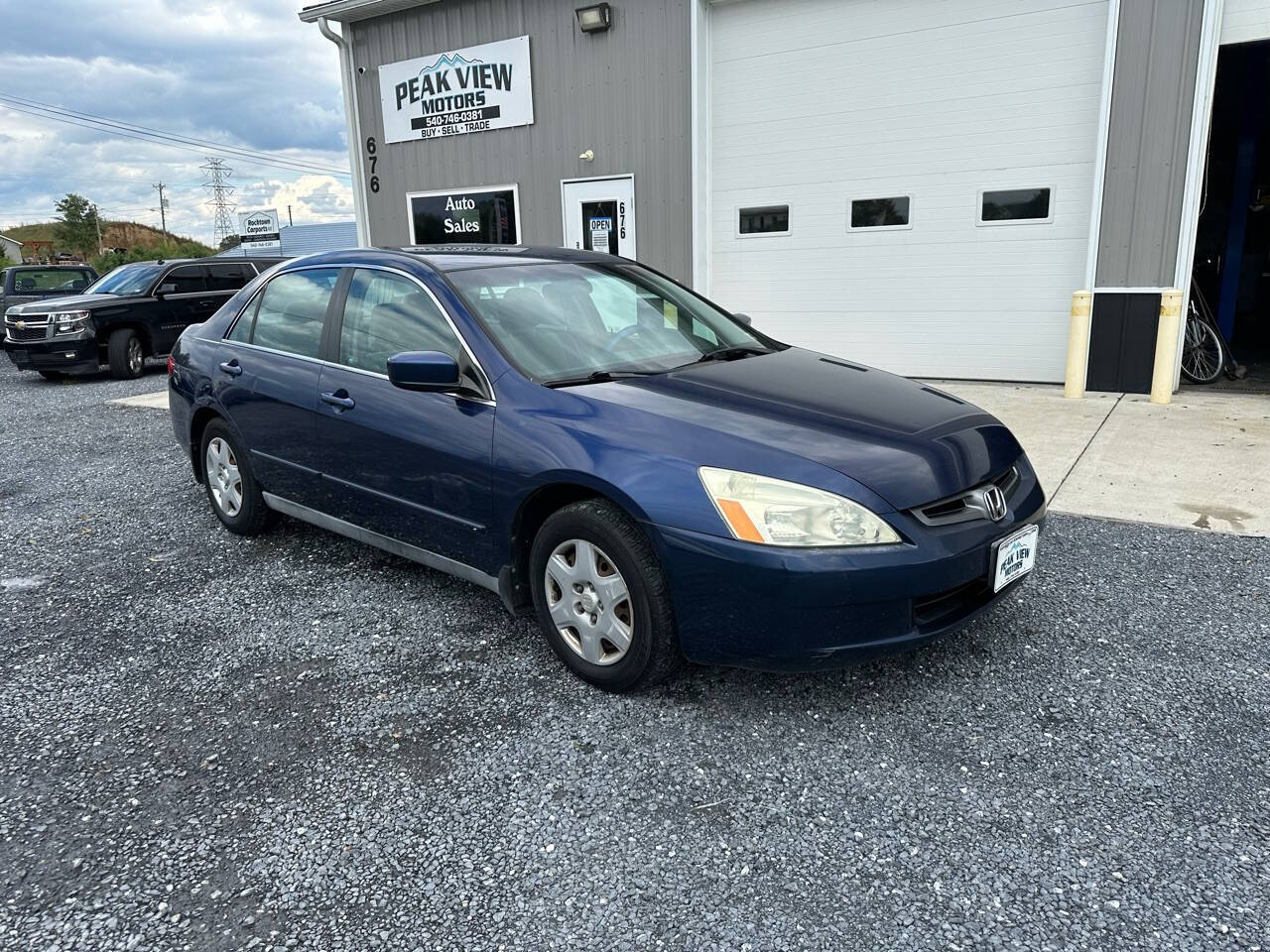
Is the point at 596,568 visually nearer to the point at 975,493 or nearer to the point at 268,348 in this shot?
the point at 975,493

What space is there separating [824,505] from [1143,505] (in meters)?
3.33

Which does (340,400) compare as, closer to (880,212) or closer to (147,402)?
(880,212)

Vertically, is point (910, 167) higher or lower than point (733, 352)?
higher

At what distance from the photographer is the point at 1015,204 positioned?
859 centimetres

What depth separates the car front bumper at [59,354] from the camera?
11.5m

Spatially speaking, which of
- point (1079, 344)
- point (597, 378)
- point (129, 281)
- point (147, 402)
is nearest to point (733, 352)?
point (597, 378)

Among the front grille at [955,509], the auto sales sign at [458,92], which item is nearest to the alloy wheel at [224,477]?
the front grille at [955,509]

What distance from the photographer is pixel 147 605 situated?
398 cm

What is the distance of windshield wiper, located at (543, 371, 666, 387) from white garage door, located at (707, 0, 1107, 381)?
6687 millimetres

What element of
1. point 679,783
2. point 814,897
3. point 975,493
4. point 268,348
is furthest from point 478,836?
point 268,348

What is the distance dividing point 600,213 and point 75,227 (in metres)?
90.6

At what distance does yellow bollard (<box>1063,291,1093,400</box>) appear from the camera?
8047 millimetres

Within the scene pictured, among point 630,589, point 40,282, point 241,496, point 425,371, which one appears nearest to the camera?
point 630,589

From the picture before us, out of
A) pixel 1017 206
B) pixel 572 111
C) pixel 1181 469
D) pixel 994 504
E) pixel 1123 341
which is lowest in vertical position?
pixel 1181 469
